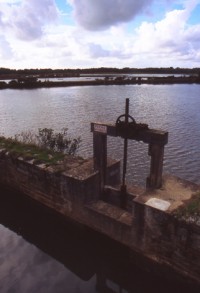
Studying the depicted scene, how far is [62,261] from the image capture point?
7.85 meters

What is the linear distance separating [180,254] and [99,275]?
2473 millimetres

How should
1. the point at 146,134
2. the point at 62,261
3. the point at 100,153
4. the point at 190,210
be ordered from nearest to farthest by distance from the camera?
the point at 190,210
the point at 146,134
the point at 62,261
the point at 100,153

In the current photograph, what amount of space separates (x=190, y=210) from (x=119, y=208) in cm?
236

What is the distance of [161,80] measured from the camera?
71.6m

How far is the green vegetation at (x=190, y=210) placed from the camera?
590 centimetres

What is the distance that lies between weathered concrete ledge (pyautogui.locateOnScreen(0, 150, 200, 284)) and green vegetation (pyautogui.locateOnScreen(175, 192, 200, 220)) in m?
0.11

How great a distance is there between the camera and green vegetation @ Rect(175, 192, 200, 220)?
590cm

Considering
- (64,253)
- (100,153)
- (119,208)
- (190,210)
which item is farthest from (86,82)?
(190,210)

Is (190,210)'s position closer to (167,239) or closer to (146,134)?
(167,239)

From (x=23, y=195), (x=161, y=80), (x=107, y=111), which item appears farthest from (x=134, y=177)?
(x=161, y=80)

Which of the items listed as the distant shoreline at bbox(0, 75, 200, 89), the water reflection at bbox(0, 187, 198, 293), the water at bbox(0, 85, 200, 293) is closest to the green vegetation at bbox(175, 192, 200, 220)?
the water reflection at bbox(0, 187, 198, 293)

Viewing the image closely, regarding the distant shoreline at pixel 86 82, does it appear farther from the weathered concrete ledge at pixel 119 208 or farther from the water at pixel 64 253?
Answer: the weathered concrete ledge at pixel 119 208

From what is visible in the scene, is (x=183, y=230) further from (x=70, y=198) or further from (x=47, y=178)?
(x=47, y=178)

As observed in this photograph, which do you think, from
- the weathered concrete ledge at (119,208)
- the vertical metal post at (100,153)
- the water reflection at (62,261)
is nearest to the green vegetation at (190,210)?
the weathered concrete ledge at (119,208)
